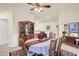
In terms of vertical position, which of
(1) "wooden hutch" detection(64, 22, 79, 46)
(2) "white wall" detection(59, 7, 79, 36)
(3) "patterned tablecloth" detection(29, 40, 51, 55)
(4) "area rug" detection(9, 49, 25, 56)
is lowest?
(4) "area rug" detection(9, 49, 25, 56)

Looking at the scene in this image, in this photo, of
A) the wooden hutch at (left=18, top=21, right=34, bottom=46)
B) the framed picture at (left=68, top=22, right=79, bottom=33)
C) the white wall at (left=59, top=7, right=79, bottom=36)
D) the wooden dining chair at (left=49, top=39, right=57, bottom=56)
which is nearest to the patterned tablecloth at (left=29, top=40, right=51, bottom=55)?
the wooden dining chair at (left=49, top=39, right=57, bottom=56)

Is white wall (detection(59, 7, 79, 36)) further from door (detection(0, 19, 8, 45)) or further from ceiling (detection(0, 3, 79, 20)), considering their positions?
door (detection(0, 19, 8, 45))

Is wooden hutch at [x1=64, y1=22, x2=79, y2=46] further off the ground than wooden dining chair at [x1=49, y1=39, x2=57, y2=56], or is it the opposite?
wooden hutch at [x1=64, y1=22, x2=79, y2=46]

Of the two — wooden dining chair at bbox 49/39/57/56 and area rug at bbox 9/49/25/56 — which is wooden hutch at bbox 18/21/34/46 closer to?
area rug at bbox 9/49/25/56

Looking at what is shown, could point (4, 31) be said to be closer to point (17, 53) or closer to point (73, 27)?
point (17, 53)

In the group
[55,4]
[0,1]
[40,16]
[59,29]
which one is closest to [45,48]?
[59,29]

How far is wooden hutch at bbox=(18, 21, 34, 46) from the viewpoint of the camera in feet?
6.09

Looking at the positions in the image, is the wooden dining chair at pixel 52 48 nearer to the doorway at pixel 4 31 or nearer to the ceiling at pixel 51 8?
the ceiling at pixel 51 8

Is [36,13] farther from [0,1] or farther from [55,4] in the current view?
[0,1]

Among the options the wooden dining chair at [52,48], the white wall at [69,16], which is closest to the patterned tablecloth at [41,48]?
the wooden dining chair at [52,48]

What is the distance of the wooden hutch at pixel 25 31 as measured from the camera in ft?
6.09

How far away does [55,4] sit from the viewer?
1860 millimetres

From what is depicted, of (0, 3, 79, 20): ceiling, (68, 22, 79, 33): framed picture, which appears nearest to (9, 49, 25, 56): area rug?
(0, 3, 79, 20): ceiling

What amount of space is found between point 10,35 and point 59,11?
0.83 metres
